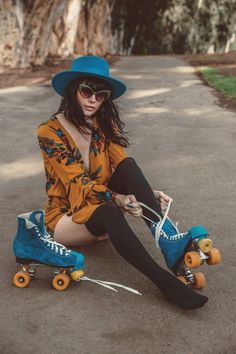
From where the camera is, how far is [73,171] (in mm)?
3475

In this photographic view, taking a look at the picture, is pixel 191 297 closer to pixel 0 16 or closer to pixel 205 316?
pixel 205 316

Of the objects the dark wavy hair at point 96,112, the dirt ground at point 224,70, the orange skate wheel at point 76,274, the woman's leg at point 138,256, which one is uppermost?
the dark wavy hair at point 96,112

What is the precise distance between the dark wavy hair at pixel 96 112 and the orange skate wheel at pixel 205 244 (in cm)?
111

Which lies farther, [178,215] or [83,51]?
[83,51]

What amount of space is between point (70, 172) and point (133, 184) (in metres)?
0.40

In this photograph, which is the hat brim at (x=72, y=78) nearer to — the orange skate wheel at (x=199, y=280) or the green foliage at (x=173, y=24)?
the orange skate wheel at (x=199, y=280)

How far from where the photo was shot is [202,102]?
9.94 meters

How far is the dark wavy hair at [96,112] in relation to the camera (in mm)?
3574

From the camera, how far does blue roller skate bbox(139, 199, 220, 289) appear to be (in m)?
2.99

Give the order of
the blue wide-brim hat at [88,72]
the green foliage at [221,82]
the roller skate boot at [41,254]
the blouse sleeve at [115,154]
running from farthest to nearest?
1. the green foliage at [221,82]
2. the blouse sleeve at [115,154]
3. the blue wide-brim hat at [88,72]
4. the roller skate boot at [41,254]

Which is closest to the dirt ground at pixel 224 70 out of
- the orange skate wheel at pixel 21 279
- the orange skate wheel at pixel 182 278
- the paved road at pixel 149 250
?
the paved road at pixel 149 250

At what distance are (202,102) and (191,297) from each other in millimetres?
7337

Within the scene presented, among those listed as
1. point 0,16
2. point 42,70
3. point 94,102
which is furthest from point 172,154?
point 42,70

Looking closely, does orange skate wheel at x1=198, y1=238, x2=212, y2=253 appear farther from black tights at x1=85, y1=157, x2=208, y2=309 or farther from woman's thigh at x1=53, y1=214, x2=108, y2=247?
woman's thigh at x1=53, y1=214, x2=108, y2=247
